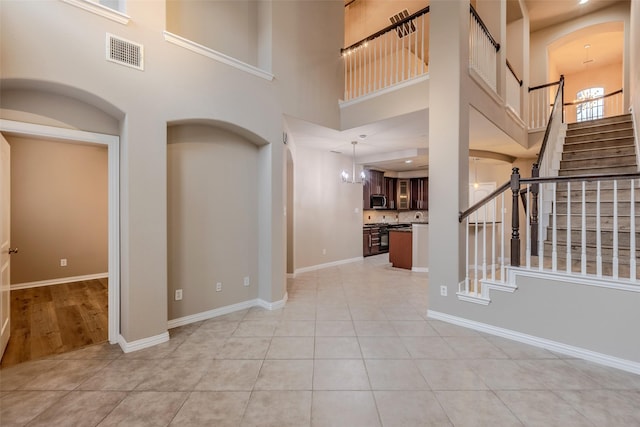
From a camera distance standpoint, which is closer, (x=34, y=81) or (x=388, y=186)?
(x=34, y=81)

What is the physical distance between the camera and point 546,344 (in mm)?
2738

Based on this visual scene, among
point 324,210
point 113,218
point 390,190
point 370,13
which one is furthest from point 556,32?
point 113,218

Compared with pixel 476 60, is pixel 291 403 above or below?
below

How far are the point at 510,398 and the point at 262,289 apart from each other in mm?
2976

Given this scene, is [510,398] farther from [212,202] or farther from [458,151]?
[212,202]

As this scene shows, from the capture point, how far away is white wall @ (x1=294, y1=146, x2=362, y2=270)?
6137 mm

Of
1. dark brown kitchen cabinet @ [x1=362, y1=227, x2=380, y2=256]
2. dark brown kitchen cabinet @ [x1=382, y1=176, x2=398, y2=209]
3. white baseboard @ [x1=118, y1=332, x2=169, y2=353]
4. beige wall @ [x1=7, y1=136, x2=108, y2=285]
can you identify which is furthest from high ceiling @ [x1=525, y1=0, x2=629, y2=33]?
beige wall @ [x1=7, y1=136, x2=108, y2=285]

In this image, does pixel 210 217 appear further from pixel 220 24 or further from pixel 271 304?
pixel 220 24

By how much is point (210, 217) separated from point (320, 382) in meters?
2.34

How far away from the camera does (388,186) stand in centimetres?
920

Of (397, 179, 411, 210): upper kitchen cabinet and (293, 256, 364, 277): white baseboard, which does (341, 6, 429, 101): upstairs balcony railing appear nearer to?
(293, 256, 364, 277): white baseboard

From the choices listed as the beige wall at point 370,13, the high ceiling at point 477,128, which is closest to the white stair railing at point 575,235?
the high ceiling at point 477,128

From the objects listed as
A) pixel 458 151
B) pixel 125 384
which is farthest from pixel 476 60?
pixel 125 384

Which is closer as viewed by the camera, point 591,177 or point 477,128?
point 591,177
